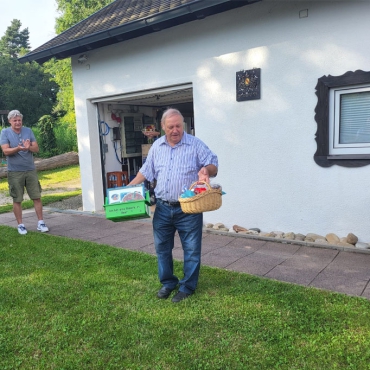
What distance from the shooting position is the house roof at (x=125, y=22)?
5.08 meters

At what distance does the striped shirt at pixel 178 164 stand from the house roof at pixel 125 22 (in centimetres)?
260

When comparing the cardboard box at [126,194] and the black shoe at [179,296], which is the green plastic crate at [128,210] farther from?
the black shoe at [179,296]

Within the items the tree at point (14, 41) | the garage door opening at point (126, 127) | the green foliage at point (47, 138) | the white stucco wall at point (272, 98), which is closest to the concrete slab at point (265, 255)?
the white stucco wall at point (272, 98)

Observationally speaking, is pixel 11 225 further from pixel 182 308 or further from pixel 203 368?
pixel 203 368

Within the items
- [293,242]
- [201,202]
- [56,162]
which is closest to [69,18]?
[56,162]

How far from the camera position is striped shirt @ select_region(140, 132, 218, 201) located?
3104 millimetres

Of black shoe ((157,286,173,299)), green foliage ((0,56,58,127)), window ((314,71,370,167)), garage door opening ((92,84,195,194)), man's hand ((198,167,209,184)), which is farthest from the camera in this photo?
green foliage ((0,56,58,127))

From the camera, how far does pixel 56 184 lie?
41.2 feet

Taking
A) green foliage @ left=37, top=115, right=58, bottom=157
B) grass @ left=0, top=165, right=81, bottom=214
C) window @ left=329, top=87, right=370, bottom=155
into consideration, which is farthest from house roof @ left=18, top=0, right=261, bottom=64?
green foliage @ left=37, top=115, right=58, bottom=157

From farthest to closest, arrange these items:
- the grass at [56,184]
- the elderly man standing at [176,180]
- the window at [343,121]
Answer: the grass at [56,184], the window at [343,121], the elderly man standing at [176,180]

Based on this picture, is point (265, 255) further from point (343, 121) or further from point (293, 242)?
point (343, 121)

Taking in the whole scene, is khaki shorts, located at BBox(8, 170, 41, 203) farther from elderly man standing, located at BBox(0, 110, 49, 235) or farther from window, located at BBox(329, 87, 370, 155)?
window, located at BBox(329, 87, 370, 155)

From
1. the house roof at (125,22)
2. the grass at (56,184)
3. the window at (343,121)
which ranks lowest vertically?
the grass at (56,184)

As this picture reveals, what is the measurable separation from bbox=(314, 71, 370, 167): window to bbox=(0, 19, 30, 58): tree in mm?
55503
